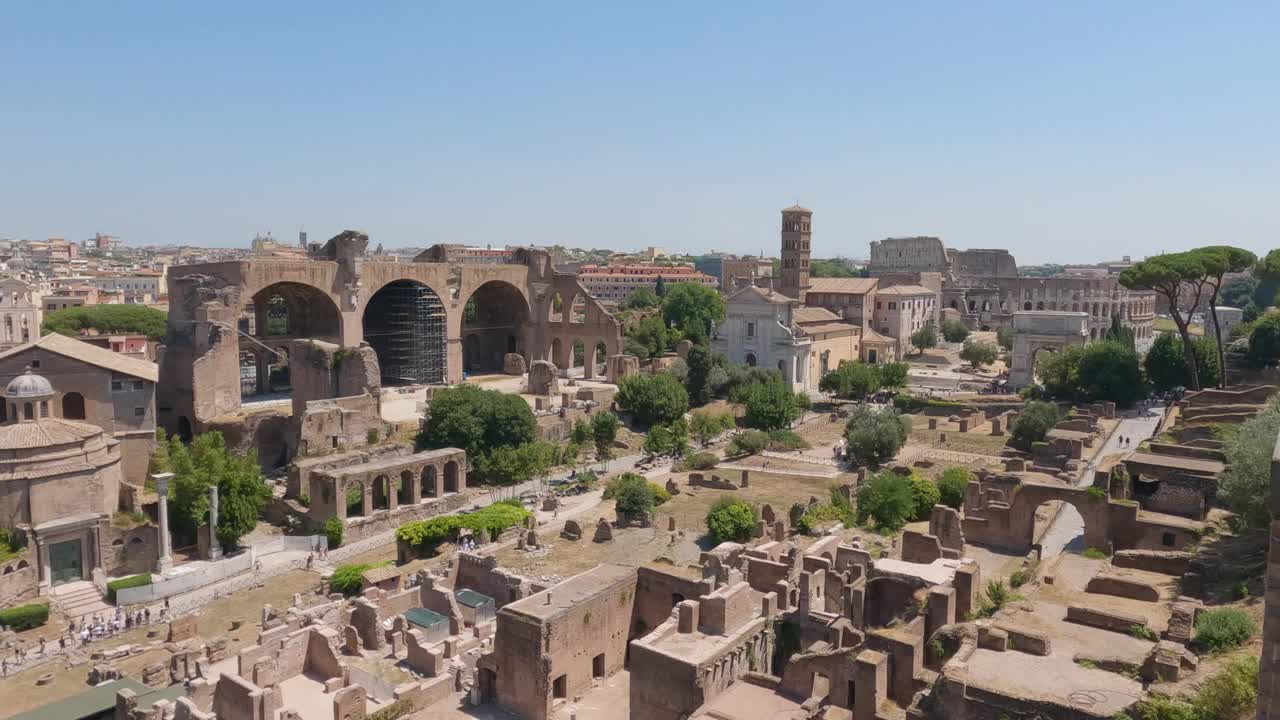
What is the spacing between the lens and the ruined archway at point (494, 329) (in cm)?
A: 6019

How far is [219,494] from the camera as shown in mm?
28938

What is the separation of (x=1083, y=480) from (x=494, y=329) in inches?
1550

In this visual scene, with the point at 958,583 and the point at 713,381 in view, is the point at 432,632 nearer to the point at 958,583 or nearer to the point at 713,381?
the point at 958,583

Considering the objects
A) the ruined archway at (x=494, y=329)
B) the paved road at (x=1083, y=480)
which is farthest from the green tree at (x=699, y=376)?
the paved road at (x=1083, y=480)

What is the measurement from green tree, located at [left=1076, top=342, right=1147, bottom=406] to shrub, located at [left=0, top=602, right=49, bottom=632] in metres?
45.7

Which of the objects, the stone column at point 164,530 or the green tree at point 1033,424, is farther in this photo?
the green tree at point 1033,424

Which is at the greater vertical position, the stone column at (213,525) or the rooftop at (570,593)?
the rooftop at (570,593)

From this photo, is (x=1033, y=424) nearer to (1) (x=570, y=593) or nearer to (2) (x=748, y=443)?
(2) (x=748, y=443)

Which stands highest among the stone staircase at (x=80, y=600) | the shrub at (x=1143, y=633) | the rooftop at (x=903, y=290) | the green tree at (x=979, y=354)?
the rooftop at (x=903, y=290)

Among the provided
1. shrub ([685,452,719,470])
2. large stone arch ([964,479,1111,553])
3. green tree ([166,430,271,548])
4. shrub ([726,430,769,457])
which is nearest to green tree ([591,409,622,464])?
shrub ([685,452,719,470])

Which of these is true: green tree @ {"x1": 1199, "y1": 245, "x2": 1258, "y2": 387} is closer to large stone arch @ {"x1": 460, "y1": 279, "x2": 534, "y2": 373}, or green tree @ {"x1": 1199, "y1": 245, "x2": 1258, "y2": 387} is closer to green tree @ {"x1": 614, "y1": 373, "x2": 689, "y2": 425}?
green tree @ {"x1": 614, "y1": 373, "x2": 689, "y2": 425}

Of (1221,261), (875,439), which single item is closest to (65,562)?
(875,439)

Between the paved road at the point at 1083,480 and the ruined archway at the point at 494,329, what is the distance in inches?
1393

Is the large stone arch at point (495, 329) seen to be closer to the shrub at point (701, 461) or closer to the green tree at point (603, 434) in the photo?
the green tree at point (603, 434)
